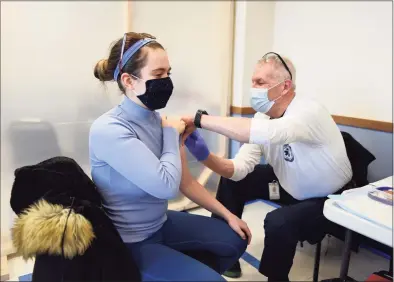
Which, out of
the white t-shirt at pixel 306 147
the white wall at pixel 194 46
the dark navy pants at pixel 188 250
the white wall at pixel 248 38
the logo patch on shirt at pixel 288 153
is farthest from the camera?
the white wall at pixel 248 38

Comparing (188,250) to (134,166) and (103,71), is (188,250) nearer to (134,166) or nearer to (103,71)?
(134,166)

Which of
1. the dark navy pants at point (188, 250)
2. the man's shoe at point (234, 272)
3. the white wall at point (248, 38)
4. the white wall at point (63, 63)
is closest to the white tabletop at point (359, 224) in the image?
the dark navy pants at point (188, 250)

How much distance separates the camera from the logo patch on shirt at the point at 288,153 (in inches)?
62.3

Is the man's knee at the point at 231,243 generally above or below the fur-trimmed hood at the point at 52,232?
below

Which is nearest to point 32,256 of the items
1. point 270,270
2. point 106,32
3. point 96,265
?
point 96,265

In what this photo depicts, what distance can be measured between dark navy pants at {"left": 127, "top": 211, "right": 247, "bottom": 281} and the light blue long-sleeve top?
0.19ft

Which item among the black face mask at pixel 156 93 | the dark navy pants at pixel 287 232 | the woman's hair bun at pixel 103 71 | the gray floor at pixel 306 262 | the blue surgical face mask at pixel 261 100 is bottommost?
the gray floor at pixel 306 262

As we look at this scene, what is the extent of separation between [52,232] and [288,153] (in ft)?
3.61

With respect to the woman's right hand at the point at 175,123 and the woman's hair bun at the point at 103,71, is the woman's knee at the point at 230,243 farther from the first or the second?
the woman's hair bun at the point at 103,71

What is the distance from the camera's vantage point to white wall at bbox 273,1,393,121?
2.02 metres

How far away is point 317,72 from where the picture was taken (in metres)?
2.41

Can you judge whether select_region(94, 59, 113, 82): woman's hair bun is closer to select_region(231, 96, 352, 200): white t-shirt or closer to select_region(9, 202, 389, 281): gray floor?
select_region(231, 96, 352, 200): white t-shirt

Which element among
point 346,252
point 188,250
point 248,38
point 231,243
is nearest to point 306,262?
point 346,252

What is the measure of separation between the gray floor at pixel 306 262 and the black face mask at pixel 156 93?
2.46ft
